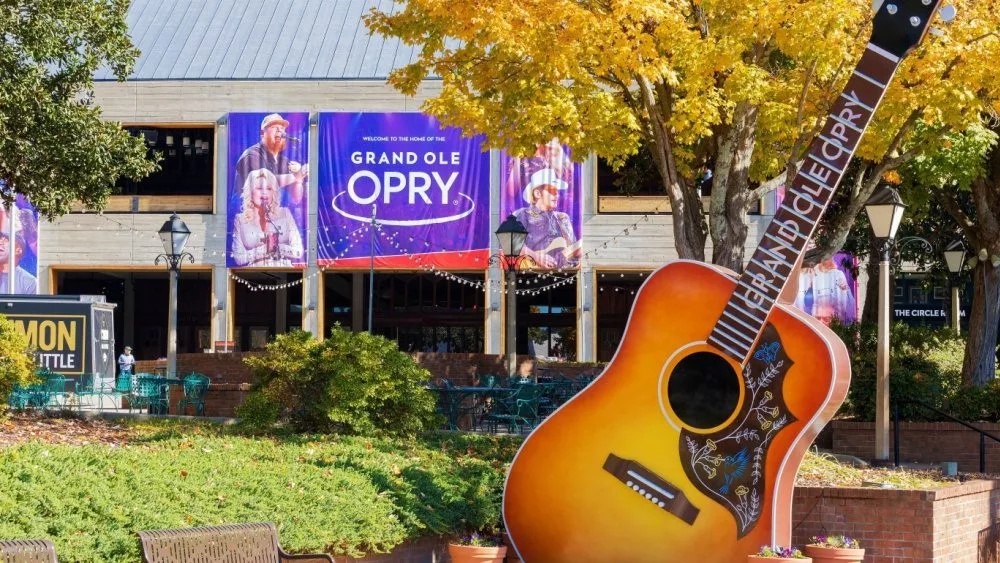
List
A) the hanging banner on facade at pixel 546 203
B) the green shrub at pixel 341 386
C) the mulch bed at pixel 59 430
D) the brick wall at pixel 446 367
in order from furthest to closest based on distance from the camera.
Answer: the hanging banner on facade at pixel 546 203 < the brick wall at pixel 446 367 < the mulch bed at pixel 59 430 < the green shrub at pixel 341 386

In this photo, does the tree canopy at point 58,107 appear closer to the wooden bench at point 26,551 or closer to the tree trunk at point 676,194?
the tree trunk at point 676,194

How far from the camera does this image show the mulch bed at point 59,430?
13.7 metres

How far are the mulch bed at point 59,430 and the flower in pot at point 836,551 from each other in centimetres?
716

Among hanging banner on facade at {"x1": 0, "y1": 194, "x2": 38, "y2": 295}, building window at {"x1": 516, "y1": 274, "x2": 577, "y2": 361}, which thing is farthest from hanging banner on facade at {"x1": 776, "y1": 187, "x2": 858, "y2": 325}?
hanging banner on facade at {"x1": 0, "y1": 194, "x2": 38, "y2": 295}

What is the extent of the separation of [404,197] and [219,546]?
29205 millimetres

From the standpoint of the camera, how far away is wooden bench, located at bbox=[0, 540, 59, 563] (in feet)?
20.2

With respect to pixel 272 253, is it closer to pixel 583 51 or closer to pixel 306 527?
pixel 583 51

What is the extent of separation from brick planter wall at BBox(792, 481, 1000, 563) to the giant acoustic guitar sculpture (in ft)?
6.15

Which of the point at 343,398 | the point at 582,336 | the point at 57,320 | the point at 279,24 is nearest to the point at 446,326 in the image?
the point at 582,336

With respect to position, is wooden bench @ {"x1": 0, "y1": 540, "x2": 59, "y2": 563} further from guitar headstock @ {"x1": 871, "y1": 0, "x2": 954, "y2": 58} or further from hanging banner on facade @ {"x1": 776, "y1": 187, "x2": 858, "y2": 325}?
hanging banner on facade @ {"x1": 776, "y1": 187, "x2": 858, "y2": 325}

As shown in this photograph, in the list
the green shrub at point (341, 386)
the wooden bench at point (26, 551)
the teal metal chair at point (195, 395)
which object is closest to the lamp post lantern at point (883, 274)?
the green shrub at point (341, 386)

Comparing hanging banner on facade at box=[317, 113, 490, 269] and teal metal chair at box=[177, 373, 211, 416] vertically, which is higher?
hanging banner on facade at box=[317, 113, 490, 269]

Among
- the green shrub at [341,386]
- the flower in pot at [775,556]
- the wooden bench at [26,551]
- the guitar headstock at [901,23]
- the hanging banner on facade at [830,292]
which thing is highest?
the guitar headstock at [901,23]

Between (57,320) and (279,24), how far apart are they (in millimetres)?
16905
